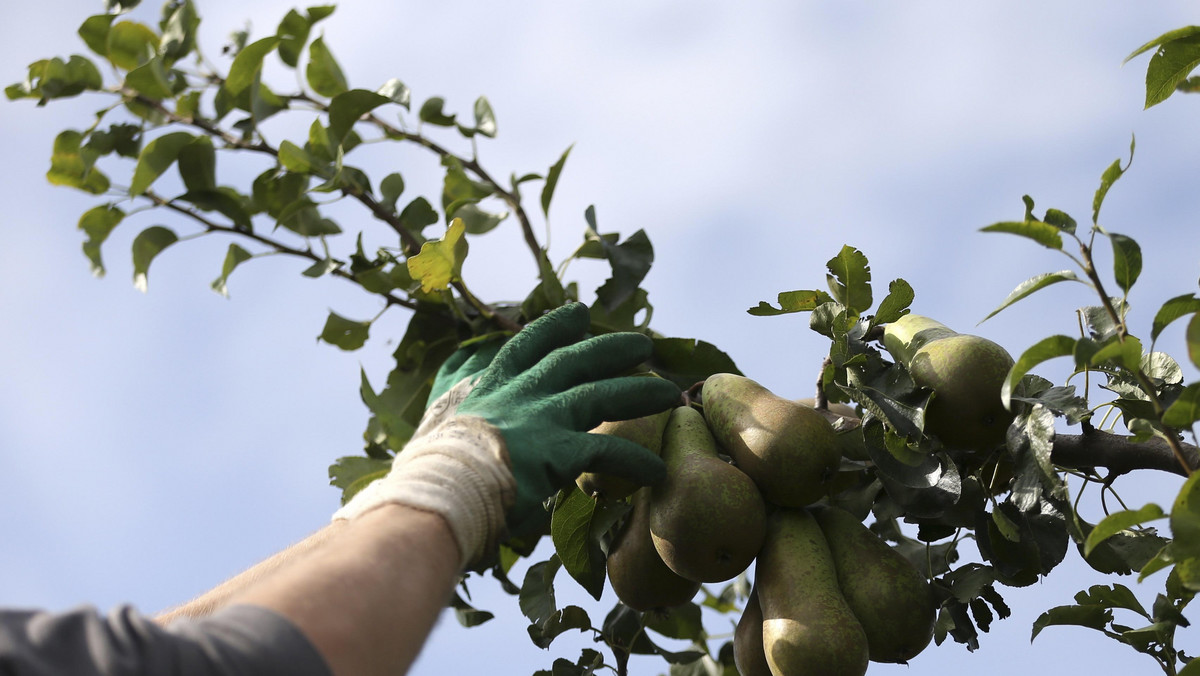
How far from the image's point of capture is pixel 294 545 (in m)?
2.43

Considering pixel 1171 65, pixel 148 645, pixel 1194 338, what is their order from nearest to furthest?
pixel 148 645 < pixel 1194 338 < pixel 1171 65

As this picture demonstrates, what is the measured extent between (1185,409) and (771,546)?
0.82 metres

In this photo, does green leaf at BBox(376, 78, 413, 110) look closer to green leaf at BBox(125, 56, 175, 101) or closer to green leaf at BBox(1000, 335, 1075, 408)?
green leaf at BBox(125, 56, 175, 101)

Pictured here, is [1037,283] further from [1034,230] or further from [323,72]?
[323,72]

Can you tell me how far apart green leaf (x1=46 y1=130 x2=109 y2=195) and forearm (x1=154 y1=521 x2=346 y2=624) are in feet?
5.39

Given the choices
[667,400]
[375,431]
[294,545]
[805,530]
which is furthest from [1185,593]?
[375,431]

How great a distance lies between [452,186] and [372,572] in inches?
76.5

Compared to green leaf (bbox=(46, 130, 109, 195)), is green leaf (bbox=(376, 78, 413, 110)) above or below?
above

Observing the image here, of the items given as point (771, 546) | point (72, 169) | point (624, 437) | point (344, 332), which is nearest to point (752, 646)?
point (771, 546)

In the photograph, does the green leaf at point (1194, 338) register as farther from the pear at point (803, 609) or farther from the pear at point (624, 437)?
the pear at point (624, 437)

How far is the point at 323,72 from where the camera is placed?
3.31 metres

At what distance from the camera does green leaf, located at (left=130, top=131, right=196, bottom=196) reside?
3.07 m

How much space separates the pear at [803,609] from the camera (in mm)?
1865

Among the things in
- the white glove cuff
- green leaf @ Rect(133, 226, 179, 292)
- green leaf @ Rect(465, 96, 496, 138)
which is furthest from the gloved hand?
green leaf @ Rect(133, 226, 179, 292)
